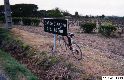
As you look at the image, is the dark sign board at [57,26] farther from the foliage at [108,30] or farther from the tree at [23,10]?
the tree at [23,10]

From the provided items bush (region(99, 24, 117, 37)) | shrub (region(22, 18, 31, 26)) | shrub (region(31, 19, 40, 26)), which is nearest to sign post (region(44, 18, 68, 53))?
bush (region(99, 24, 117, 37))

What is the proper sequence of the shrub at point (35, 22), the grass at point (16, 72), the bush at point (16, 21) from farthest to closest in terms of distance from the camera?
the bush at point (16, 21)
the shrub at point (35, 22)
the grass at point (16, 72)

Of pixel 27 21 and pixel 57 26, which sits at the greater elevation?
pixel 57 26

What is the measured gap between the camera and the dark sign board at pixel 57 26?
1284 cm

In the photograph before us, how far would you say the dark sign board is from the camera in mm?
12836

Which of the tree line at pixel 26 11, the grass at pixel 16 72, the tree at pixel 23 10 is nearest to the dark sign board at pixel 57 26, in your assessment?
the grass at pixel 16 72

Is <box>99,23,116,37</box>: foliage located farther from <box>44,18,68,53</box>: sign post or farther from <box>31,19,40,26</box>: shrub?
<box>31,19,40,26</box>: shrub

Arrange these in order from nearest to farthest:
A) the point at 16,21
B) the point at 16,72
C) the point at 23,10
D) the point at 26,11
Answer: the point at 16,72 < the point at 16,21 < the point at 23,10 < the point at 26,11

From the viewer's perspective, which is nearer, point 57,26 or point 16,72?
point 16,72

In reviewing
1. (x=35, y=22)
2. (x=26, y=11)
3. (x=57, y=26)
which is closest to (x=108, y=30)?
(x=57, y=26)

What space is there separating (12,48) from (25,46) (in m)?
1.66

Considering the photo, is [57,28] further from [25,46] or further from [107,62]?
[25,46]

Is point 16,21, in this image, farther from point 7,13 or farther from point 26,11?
point 7,13

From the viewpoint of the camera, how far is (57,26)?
519 inches
